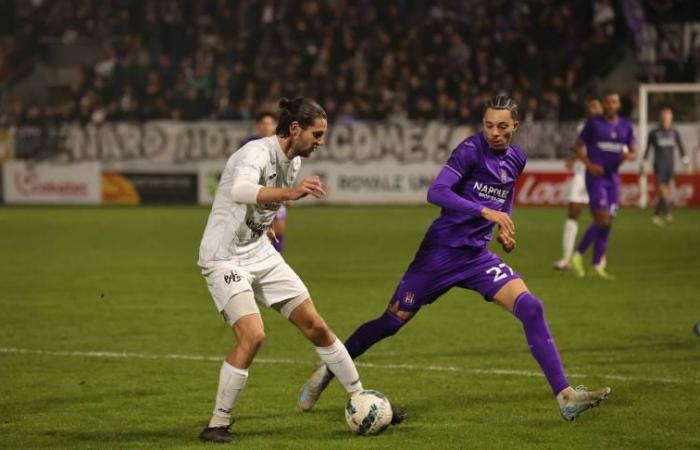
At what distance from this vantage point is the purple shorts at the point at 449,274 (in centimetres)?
799

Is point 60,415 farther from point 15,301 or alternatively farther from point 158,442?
point 15,301

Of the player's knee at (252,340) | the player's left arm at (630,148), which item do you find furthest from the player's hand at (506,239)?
the player's left arm at (630,148)

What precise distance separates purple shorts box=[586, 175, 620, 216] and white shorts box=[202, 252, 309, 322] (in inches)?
385

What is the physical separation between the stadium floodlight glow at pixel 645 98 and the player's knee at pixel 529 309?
73.7 feet

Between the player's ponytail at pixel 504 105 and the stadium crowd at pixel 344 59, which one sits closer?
the player's ponytail at pixel 504 105

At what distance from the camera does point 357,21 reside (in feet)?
116

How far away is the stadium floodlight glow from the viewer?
98.3ft

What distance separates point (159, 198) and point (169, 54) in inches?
185

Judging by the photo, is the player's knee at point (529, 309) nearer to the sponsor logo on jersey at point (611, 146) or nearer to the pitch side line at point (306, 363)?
the pitch side line at point (306, 363)

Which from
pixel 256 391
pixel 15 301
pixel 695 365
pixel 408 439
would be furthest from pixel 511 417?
pixel 15 301

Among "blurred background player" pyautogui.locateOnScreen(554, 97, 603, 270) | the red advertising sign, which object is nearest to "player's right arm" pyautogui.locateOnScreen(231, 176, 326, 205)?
"blurred background player" pyautogui.locateOnScreen(554, 97, 603, 270)

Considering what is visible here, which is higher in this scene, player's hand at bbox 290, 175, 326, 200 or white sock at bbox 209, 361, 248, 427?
player's hand at bbox 290, 175, 326, 200

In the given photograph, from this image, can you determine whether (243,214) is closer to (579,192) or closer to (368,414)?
(368,414)

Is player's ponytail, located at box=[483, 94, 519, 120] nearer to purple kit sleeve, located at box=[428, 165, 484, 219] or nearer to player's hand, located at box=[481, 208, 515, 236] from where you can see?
purple kit sleeve, located at box=[428, 165, 484, 219]
